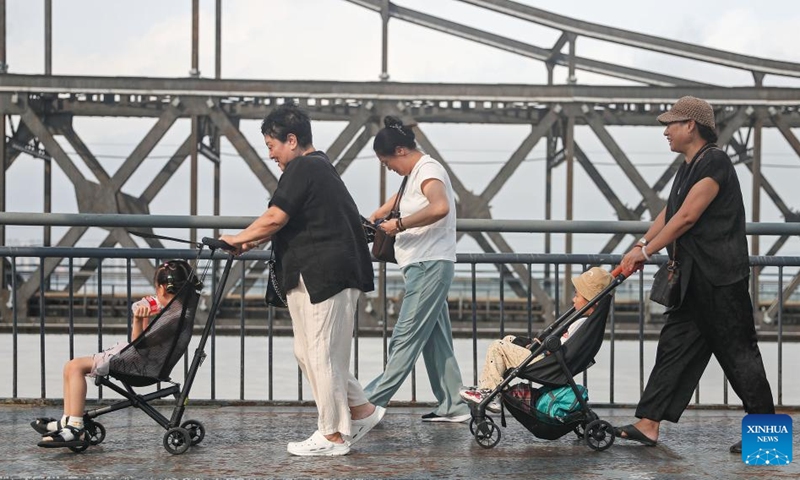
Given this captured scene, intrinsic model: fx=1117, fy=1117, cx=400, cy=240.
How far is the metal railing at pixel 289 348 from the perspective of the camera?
249 inches

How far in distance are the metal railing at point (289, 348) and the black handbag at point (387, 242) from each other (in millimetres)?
750

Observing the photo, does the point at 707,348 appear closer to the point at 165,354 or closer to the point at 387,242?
the point at 387,242

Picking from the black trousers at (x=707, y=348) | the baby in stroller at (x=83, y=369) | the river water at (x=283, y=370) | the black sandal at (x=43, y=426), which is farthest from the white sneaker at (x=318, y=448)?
the river water at (x=283, y=370)

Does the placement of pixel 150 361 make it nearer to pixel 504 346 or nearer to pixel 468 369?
pixel 504 346

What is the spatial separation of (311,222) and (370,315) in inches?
635

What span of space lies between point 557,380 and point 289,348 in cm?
1162

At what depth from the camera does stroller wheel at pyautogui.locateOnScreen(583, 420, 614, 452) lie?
5.06m

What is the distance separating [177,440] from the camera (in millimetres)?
4922

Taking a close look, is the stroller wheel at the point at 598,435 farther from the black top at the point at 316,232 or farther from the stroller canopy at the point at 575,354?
the black top at the point at 316,232

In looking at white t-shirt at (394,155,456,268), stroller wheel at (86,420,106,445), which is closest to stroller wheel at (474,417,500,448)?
white t-shirt at (394,155,456,268)

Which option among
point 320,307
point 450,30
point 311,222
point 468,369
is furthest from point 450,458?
point 450,30

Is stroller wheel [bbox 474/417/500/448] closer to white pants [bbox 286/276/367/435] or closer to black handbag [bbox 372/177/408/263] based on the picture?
white pants [bbox 286/276/367/435]

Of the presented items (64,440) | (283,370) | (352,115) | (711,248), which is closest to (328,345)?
(64,440)

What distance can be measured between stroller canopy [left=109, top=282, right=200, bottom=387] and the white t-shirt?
3.89ft
